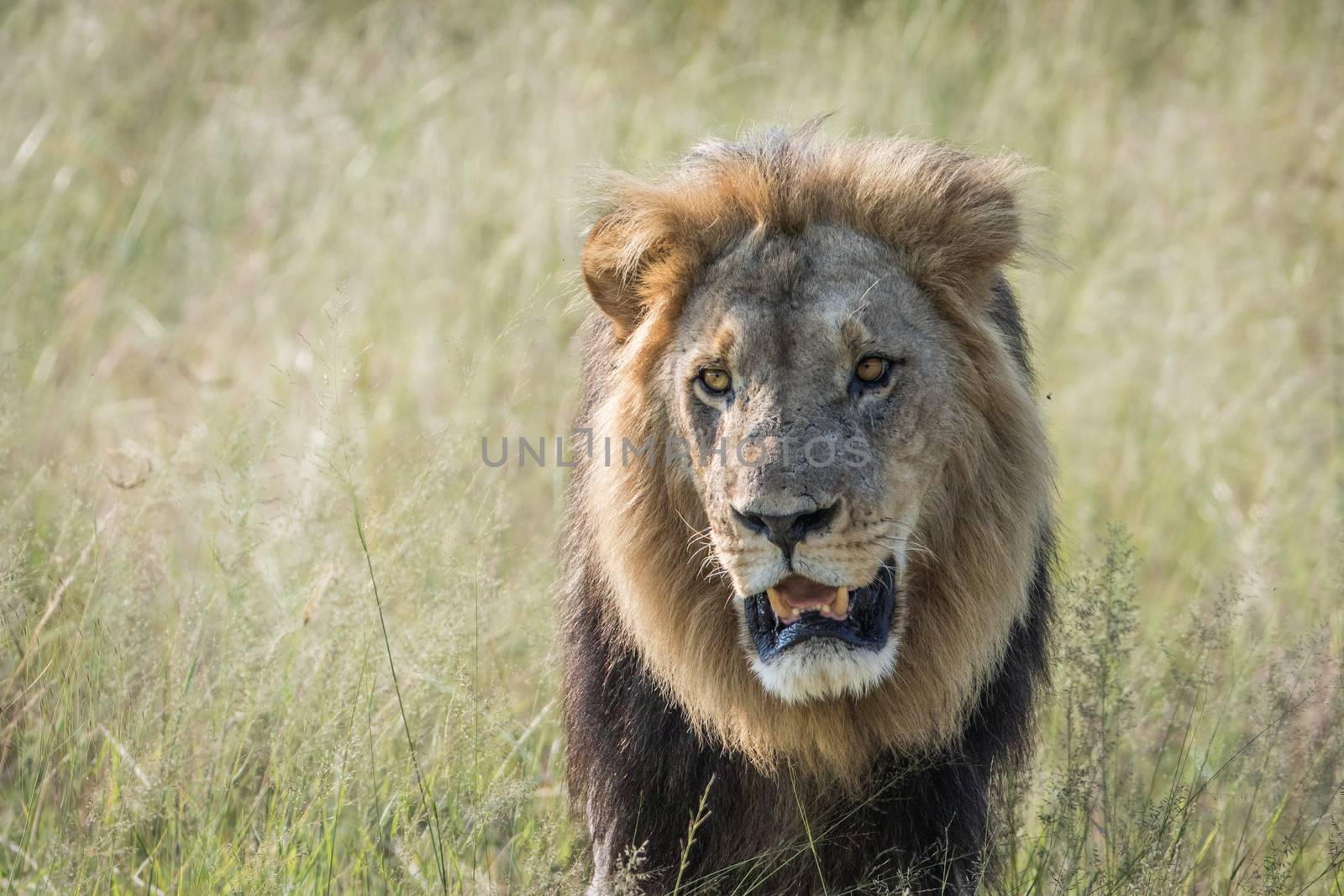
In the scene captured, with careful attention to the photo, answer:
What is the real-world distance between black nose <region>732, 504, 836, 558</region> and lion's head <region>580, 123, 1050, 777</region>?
9cm

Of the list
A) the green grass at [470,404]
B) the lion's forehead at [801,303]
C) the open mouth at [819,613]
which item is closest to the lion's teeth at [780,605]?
the open mouth at [819,613]

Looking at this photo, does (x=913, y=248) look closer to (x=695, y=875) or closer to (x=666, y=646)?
(x=666, y=646)

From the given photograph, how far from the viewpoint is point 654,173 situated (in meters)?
3.69

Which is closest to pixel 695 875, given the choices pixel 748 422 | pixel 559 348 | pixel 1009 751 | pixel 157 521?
pixel 1009 751

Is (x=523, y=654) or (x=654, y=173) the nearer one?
(x=654, y=173)


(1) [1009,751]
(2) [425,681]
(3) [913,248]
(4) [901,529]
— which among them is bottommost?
(2) [425,681]

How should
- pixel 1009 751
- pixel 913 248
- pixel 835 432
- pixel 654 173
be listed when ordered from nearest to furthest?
pixel 835 432 < pixel 913 248 < pixel 1009 751 < pixel 654 173

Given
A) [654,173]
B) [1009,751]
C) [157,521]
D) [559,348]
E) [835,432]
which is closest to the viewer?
[835,432]

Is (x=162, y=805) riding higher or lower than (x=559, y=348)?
lower

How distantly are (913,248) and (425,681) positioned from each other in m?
1.75

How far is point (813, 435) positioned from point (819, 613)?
38 centimetres

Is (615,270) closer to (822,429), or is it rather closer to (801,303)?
(801,303)

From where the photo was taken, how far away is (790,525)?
107 inches

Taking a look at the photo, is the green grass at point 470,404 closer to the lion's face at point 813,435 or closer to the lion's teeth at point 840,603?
the lion's face at point 813,435
